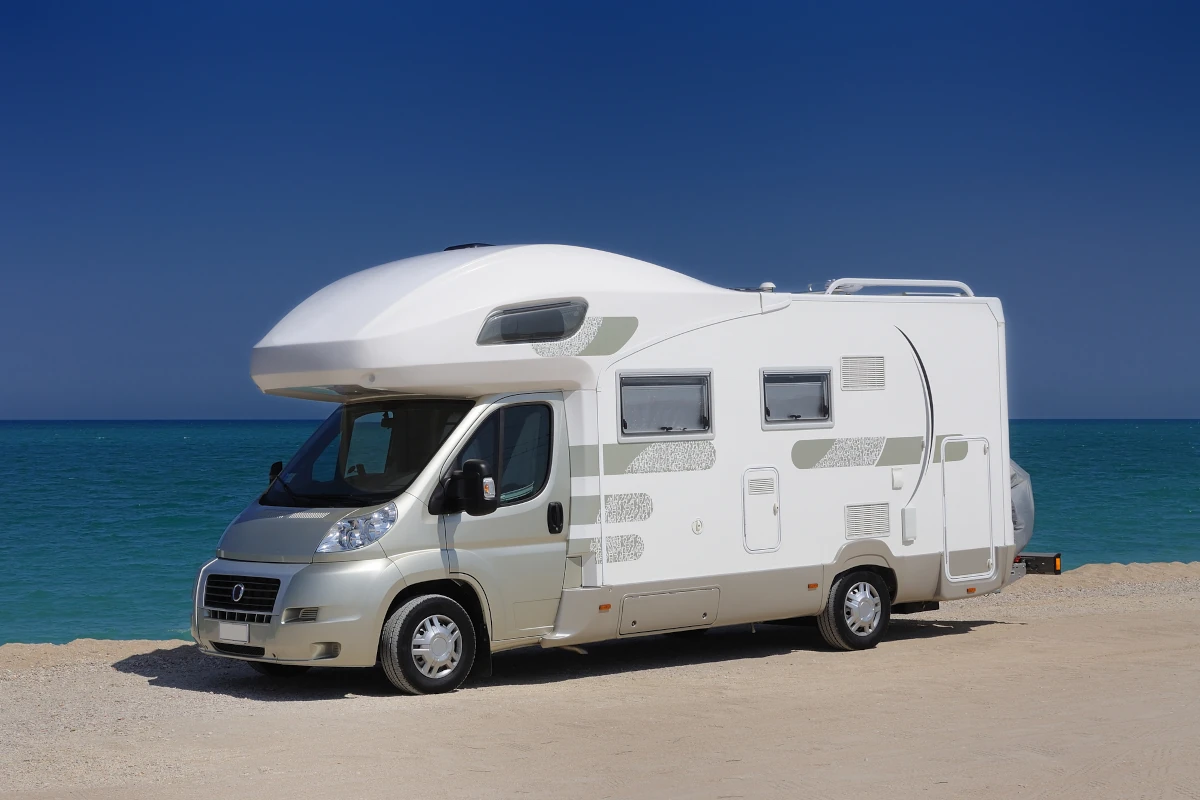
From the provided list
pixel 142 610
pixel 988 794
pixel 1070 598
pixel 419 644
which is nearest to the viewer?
pixel 988 794

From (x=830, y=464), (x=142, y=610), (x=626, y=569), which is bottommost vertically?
(x=142, y=610)

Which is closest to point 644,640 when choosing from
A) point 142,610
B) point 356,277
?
point 356,277

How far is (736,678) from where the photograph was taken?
34.4ft

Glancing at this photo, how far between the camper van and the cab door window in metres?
0.02

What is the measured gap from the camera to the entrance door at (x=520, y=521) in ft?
32.4

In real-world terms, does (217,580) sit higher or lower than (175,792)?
higher

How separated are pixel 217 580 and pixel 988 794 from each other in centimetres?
569

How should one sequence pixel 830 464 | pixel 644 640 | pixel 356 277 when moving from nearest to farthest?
pixel 356 277 → pixel 830 464 → pixel 644 640

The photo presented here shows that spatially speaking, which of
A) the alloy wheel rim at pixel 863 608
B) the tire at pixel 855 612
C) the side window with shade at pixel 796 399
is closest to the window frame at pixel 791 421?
the side window with shade at pixel 796 399

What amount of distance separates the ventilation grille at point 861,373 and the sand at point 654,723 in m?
2.24

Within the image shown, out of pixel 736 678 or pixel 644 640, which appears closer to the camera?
pixel 736 678

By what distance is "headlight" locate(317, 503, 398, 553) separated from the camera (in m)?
9.42

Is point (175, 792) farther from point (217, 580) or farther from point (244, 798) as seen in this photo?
point (217, 580)

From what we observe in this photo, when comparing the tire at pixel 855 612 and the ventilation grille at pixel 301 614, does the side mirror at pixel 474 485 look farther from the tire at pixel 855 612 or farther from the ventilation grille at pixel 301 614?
the tire at pixel 855 612
